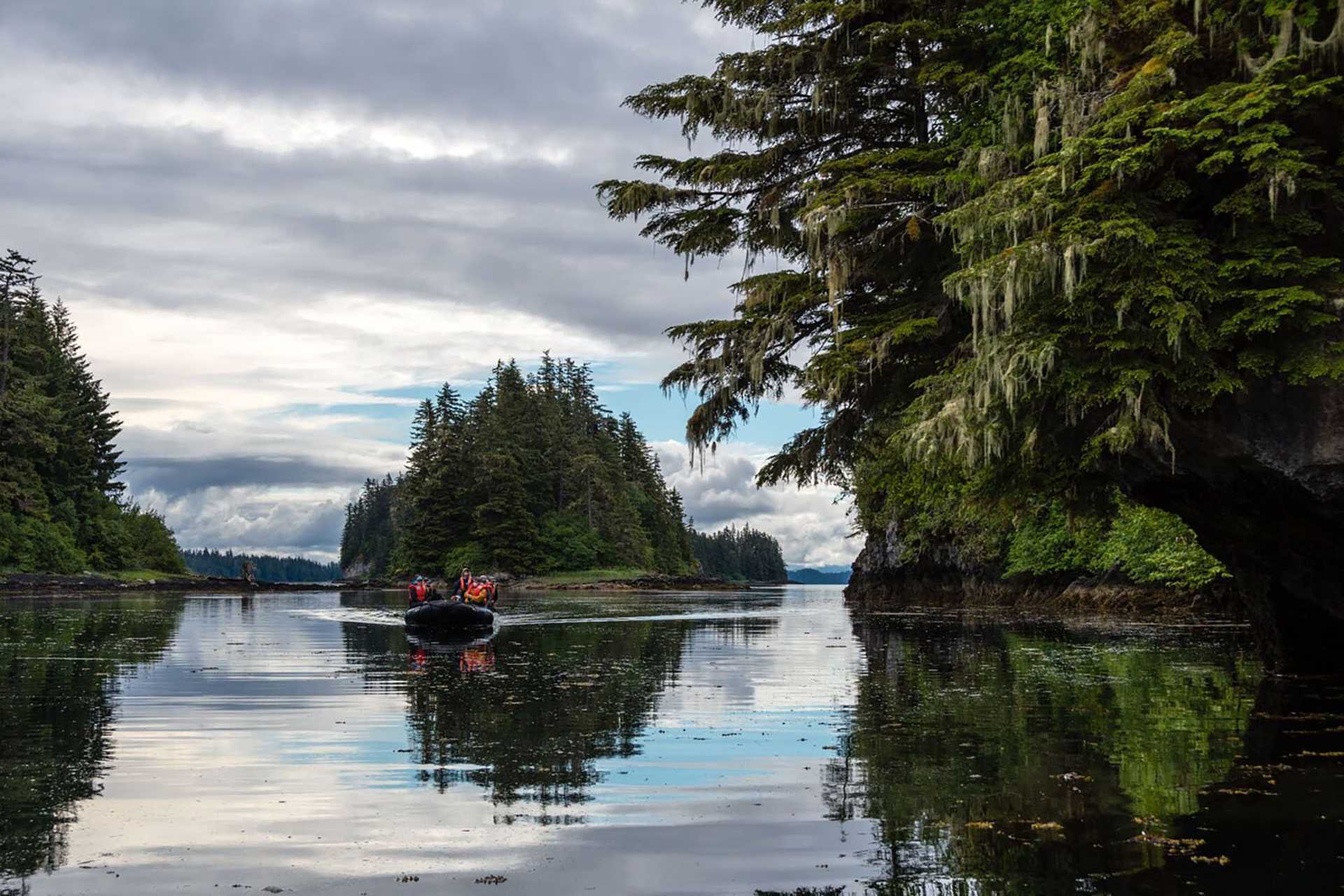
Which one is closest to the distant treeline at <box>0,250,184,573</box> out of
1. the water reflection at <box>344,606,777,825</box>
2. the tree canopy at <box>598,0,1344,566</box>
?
the water reflection at <box>344,606,777,825</box>

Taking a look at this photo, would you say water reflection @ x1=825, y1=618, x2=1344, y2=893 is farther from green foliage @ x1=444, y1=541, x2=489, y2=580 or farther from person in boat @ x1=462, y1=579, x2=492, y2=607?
green foliage @ x1=444, y1=541, x2=489, y2=580

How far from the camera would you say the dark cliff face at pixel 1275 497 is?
12578mm

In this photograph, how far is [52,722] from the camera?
40.1 ft

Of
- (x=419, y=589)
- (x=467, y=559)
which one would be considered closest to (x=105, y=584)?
(x=467, y=559)

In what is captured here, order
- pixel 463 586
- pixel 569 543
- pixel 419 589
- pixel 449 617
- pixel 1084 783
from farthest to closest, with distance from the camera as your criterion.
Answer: pixel 569 543
pixel 419 589
pixel 463 586
pixel 449 617
pixel 1084 783

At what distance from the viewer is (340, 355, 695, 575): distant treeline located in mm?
105500

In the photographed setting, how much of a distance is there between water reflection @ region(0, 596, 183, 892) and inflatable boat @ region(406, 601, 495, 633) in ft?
20.8

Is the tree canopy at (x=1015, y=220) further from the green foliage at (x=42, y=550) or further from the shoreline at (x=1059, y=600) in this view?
the green foliage at (x=42, y=550)

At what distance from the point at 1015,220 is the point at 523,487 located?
95.5 m

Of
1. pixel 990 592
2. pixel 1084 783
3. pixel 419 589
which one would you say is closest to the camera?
pixel 1084 783

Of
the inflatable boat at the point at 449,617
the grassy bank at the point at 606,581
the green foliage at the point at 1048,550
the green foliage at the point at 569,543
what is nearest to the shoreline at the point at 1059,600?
the green foliage at the point at 1048,550

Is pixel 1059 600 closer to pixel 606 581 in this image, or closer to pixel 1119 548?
pixel 1119 548

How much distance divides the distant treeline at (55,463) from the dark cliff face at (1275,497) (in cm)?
7609

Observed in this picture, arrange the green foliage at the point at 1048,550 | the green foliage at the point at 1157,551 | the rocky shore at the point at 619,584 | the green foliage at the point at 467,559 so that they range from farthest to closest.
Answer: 1. the green foliage at the point at 467,559
2. the rocky shore at the point at 619,584
3. the green foliage at the point at 1048,550
4. the green foliage at the point at 1157,551
